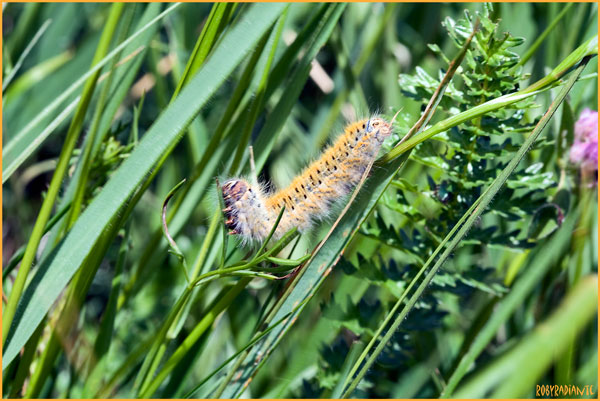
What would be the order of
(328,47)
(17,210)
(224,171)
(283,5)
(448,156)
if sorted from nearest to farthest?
1. (283,5)
2. (448,156)
3. (224,171)
4. (17,210)
5. (328,47)

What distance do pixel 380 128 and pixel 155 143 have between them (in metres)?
0.51

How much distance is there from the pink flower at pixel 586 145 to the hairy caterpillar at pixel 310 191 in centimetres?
67

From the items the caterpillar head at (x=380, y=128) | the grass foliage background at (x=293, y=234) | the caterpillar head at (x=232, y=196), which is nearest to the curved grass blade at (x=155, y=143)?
the grass foliage background at (x=293, y=234)

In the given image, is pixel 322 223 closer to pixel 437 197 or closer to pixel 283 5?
pixel 437 197

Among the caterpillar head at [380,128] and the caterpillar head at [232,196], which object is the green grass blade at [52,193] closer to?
the caterpillar head at [232,196]

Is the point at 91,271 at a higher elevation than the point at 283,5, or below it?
below

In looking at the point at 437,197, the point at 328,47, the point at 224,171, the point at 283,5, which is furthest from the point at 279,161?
the point at 283,5

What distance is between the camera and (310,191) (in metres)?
1.39

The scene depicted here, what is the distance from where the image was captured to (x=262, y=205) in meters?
1.36

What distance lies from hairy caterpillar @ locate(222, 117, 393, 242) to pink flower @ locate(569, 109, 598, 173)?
0.67 m

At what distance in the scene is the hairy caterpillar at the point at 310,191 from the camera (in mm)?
1308

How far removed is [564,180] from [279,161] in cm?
140

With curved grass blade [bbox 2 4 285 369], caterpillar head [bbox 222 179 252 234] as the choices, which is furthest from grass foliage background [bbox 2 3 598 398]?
caterpillar head [bbox 222 179 252 234]

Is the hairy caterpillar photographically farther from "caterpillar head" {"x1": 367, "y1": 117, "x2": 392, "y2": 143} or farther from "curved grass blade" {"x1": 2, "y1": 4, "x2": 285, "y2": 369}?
"curved grass blade" {"x1": 2, "y1": 4, "x2": 285, "y2": 369}
